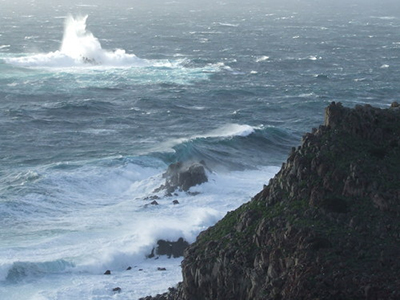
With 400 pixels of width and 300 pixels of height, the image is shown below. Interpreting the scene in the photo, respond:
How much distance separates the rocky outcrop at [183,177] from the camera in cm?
6344

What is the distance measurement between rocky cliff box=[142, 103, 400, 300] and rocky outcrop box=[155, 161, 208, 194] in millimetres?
23330

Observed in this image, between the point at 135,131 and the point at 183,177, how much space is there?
64.7 feet

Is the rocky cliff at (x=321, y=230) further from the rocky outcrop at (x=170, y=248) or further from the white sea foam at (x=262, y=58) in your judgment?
the white sea foam at (x=262, y=58)

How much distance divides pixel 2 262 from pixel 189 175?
2070cm

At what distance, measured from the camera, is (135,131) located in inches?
3241

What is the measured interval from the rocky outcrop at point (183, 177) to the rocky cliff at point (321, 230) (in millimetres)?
23330

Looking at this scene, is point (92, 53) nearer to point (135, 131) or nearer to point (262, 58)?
point (262, 58)

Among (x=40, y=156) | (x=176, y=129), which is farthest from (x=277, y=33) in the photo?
(x=40, y=156)

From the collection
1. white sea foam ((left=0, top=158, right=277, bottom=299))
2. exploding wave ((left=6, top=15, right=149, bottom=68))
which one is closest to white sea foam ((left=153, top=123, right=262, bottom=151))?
white sea foam ((left=0, top=158, right=277, bottom=299))

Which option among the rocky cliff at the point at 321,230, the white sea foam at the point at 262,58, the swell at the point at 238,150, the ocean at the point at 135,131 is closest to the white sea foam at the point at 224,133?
the ocean at the point at 135,131

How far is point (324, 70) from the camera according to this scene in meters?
125

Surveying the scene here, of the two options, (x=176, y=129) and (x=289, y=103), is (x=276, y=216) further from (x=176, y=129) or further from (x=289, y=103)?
(x=289, y=103)

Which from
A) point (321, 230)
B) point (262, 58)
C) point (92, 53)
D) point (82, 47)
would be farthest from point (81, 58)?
point (321, 230)

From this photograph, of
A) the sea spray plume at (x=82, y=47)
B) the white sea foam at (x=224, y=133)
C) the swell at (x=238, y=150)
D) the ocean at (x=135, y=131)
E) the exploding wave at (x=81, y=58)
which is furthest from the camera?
the sea spray plume at (x=82, y=47)
